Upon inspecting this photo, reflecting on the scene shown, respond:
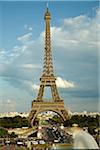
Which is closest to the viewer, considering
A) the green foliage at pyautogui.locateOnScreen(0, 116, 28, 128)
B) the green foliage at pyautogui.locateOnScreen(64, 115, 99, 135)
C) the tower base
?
the green foliage at pyautogui.locateOnScreen(64, 115, 99, 135)

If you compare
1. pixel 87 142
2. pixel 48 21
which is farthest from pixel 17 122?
pixel 87 142

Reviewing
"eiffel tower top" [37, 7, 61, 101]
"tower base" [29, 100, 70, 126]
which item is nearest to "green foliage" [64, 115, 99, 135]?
"tower base" [29, 100, 70, 126]

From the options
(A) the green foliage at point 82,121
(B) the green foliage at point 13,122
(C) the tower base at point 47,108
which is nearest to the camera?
(A) the green foliage at point 82,121

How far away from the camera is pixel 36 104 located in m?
9.59

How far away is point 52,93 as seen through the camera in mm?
9789

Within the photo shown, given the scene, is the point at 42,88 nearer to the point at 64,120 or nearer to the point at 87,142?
the point at 64,120

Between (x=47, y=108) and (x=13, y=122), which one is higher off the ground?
(x=47, y=108)

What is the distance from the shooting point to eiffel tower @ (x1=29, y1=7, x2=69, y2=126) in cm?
955

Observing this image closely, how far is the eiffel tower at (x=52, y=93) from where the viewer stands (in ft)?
31.3

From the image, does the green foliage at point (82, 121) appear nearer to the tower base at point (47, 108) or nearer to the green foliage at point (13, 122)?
the tower base at point (47, 108)

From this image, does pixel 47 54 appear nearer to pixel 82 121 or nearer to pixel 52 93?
pixel 52 93

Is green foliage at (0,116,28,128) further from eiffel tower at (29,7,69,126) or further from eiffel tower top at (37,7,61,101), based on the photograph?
eiffel tower top at (37,7,61,101)

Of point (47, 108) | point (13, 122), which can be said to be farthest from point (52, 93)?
point (13, 122)

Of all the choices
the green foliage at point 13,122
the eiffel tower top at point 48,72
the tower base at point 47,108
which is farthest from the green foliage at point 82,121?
the green foliage at point 13,122
